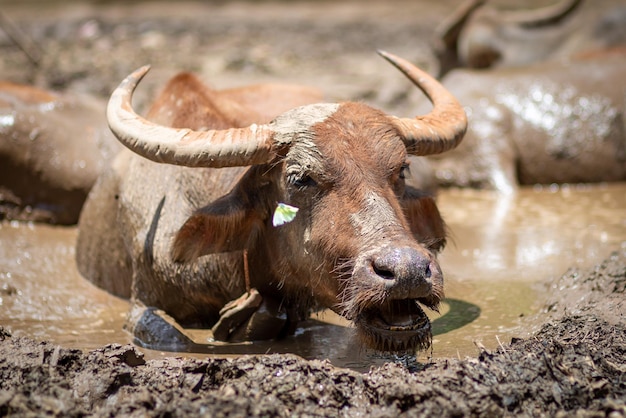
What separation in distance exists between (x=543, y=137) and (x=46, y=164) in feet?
15.6

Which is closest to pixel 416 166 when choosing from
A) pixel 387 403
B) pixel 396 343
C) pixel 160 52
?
pixel 396 343

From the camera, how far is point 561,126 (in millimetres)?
9422

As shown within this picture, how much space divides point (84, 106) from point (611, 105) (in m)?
5.11

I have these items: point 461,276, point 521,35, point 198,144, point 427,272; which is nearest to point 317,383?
point 427,272

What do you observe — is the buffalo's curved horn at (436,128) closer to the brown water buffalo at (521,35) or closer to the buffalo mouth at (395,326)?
the buffalo mouth at (395,326)

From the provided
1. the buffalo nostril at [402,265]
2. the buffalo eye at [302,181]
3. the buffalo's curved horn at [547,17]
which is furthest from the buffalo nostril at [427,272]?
the buffalo's curved horn at [547,17]

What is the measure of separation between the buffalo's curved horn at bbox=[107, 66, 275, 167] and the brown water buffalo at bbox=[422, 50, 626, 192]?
4.71 m

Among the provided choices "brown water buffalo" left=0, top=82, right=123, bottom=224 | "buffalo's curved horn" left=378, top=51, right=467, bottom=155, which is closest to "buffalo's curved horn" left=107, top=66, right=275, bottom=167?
"buffalo's curved horn" left=378, top=51, right=467, bottom=155

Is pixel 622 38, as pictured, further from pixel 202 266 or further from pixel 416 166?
pixel 202 266

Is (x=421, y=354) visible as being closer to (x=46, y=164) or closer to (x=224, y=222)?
(x=224, y=222)

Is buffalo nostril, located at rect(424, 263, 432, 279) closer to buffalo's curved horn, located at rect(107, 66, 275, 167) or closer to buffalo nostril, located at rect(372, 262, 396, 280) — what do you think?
buffalo nostril, located at rect(372, 262, 396, 280)

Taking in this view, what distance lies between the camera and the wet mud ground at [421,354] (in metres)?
3.76

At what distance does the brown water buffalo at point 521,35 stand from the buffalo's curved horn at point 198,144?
25.2ft

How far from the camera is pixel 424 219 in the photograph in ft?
17.6
